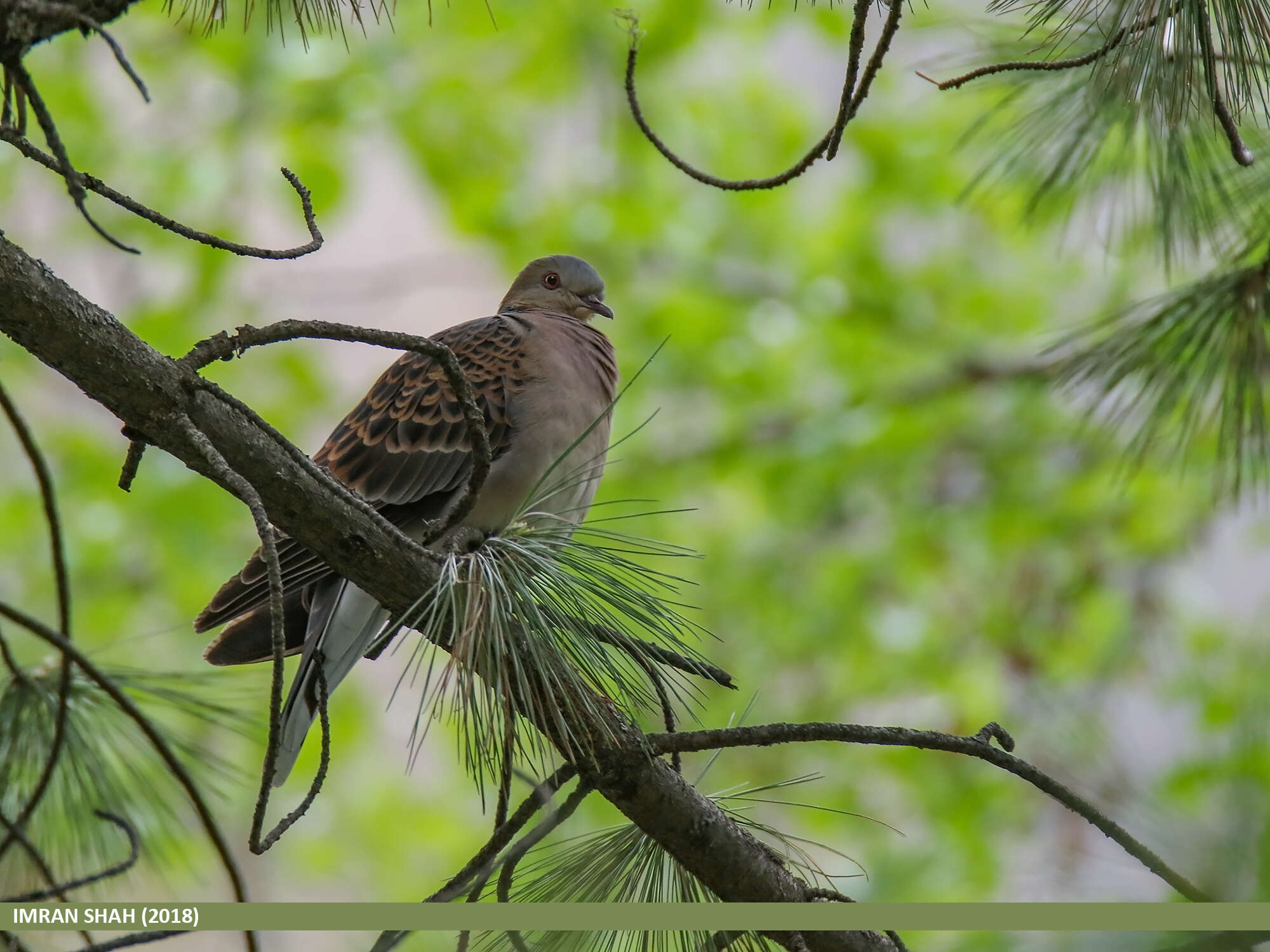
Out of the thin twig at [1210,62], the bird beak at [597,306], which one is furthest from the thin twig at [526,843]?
the bird beak at [597,306]

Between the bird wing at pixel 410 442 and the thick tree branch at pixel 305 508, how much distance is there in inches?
28.4

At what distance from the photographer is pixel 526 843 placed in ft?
3.80

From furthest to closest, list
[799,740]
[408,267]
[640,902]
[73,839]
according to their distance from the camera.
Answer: [408,267] → [73,839] → [640,902] → [799,740]

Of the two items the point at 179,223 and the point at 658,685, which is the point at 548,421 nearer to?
the point at 658,685

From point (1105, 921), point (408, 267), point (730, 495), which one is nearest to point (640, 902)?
point (1105, 921)

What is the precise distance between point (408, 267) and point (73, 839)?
2905 millimetres

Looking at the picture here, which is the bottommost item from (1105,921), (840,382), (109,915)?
(109,915)

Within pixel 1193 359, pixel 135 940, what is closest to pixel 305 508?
pixel 135 940

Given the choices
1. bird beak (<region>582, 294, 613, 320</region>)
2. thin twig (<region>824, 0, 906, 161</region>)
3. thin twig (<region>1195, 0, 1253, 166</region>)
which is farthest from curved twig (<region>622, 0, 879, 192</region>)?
bird beak (<region>582, 294, 613, 320</region>)

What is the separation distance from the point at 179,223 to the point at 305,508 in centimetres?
30

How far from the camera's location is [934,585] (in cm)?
483

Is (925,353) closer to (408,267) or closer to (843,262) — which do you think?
(843,262)

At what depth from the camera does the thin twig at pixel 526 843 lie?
3.73 ft

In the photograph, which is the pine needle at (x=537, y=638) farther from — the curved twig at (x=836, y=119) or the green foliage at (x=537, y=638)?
the curved twig at (x=836, y=119)
